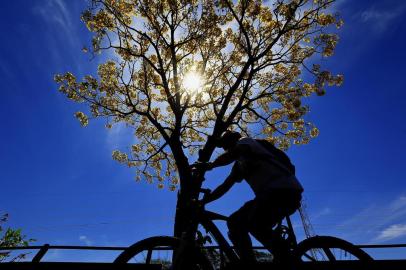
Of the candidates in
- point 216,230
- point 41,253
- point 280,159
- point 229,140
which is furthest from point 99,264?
point 280,159

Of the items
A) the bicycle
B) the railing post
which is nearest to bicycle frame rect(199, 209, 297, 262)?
the bicycle

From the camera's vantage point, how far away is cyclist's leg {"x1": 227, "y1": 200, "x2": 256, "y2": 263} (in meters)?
3.65

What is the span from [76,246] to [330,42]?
586 inches

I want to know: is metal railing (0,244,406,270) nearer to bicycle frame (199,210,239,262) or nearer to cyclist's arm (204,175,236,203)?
bicycle frame (199,210,239,262)

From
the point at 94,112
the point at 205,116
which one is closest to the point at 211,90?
the point at 205,116

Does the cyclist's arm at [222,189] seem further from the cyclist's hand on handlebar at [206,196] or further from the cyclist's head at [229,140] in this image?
the cyclist's head at [229,140]

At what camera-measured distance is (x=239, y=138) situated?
13.3ft

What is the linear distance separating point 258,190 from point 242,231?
1.86 feet

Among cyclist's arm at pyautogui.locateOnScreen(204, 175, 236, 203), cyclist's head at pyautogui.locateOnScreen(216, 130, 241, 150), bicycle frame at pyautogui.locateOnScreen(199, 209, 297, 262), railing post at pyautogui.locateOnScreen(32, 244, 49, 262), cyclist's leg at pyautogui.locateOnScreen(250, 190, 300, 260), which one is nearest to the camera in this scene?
cyclist's leg at pyautogui.locateOnScreen(250, 190, 300, 260)

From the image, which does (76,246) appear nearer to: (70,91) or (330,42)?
(70,91)

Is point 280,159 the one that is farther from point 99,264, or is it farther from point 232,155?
point 99,264

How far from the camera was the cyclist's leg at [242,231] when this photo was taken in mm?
3646

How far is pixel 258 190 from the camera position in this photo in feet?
12.0

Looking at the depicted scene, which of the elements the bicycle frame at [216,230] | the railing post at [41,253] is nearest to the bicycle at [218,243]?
the bicycle frame at [216,230]
